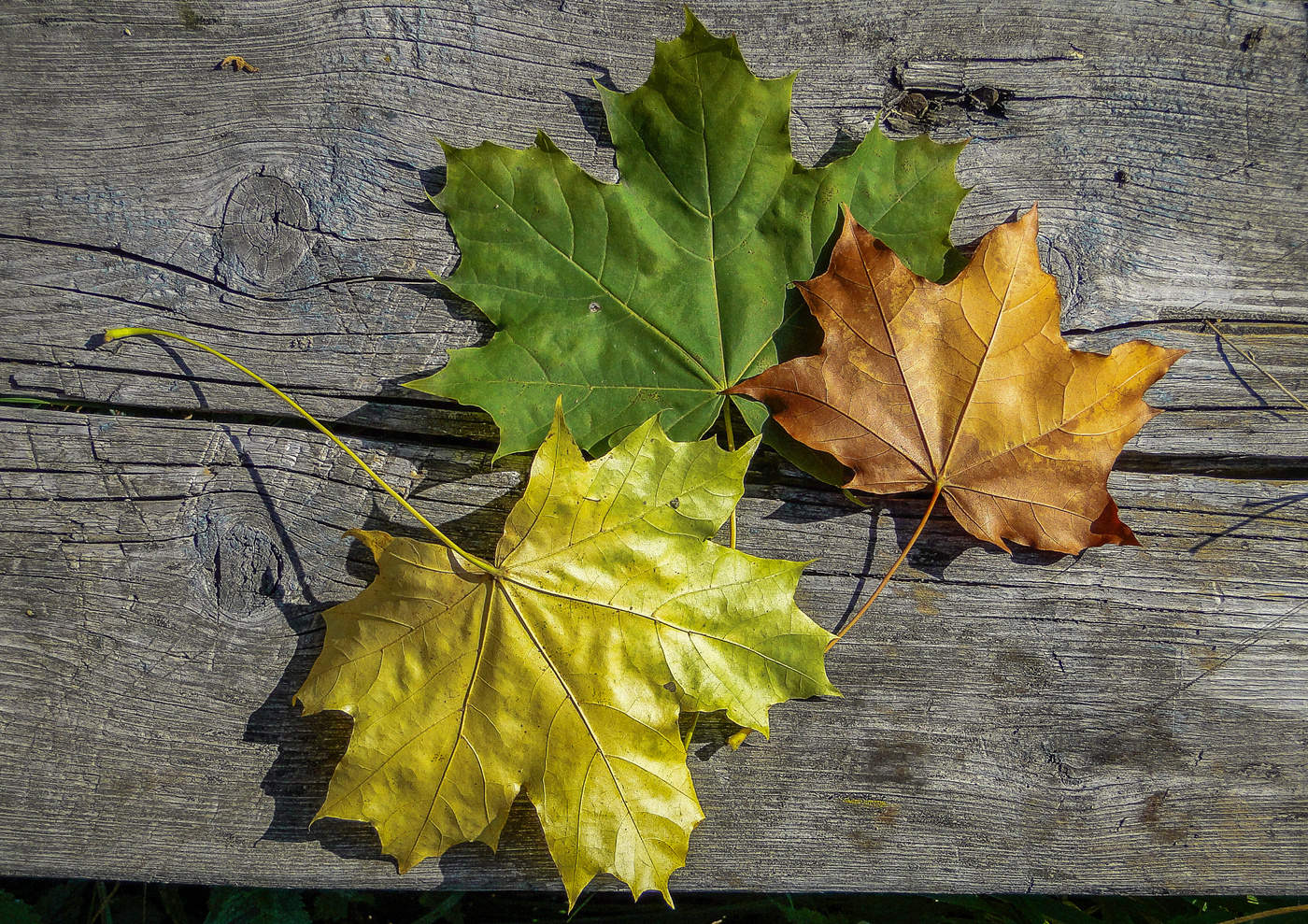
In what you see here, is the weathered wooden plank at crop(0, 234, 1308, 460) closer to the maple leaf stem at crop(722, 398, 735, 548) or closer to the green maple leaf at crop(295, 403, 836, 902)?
the green maple leaf at crop(295, 403, 836, 902)

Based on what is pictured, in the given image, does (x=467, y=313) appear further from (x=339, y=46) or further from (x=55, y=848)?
(x=55, y=848)

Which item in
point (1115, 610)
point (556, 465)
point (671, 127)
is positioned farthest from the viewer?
point (1115, 610)

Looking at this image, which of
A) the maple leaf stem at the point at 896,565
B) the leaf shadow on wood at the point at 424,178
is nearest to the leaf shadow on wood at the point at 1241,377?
the maple leaf stem at the point at 896,565

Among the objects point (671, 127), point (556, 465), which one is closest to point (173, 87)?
point (671, 127)

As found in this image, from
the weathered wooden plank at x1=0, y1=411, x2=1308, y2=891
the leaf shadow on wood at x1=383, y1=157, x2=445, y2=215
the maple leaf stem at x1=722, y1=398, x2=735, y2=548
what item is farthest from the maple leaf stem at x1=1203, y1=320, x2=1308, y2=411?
the leaf shadow on wood at x1=383, y1=157, x2=445, y2=215

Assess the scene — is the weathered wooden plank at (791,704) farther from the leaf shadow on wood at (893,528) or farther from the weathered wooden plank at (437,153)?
the weathered wooden plank at (437,153)

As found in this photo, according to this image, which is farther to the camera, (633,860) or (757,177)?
(757,177)

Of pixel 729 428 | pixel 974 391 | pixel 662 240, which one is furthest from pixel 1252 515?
pixel 662 240
